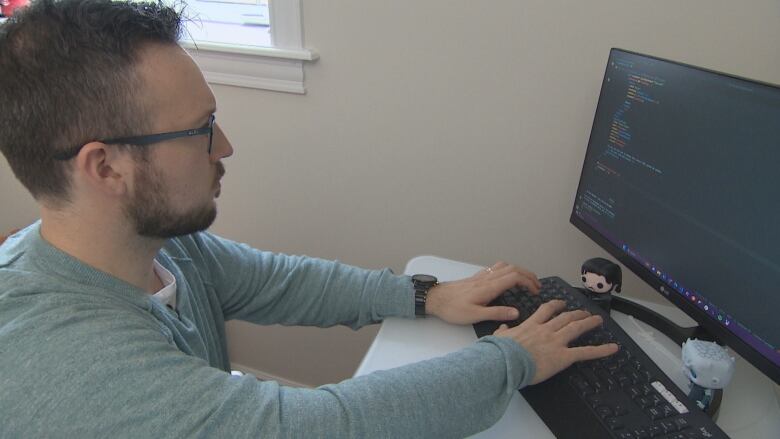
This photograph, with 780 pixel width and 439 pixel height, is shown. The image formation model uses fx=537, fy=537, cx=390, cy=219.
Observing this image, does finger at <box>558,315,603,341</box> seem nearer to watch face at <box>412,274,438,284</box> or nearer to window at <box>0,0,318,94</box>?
watch face at <box>412,274,438,284</box>

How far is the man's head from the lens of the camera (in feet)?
2.19

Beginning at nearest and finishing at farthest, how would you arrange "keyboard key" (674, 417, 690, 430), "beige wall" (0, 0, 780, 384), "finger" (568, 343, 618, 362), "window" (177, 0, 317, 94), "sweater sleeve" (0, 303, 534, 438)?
"sweater sleeve" (0, 303, 534, 438), "keyboard key" (674, 417, 690, 430), "finger" (568, 343, 618, 362), "beige wall" (0, 0, 780, 384), "window" (177, 0, 317, 94)

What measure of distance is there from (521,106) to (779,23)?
472mm

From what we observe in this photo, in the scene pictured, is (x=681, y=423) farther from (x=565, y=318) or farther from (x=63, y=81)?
(x=63, y=81)

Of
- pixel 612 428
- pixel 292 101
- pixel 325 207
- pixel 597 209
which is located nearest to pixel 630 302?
pixel 597 209

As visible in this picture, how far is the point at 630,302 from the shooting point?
1011 millimetres

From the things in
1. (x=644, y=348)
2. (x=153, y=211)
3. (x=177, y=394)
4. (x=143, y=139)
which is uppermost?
(x=143, y=139)

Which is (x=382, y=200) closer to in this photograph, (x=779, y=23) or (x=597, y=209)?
(x=597, y=209)

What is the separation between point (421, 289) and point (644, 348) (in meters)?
0.39

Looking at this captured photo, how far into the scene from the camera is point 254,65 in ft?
4.55

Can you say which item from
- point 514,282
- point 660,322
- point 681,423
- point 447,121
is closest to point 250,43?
point 447,121

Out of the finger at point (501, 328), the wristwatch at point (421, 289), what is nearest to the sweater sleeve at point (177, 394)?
the finger at point (501, 328)

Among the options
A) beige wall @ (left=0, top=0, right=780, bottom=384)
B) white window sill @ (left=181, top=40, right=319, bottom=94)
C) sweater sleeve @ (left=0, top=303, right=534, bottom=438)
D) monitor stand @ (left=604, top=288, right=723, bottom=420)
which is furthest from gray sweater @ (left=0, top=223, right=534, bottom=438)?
white window sill @ (left=181, top=40, right=319, bottom=94)

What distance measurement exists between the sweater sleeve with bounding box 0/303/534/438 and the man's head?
0.56 feet
